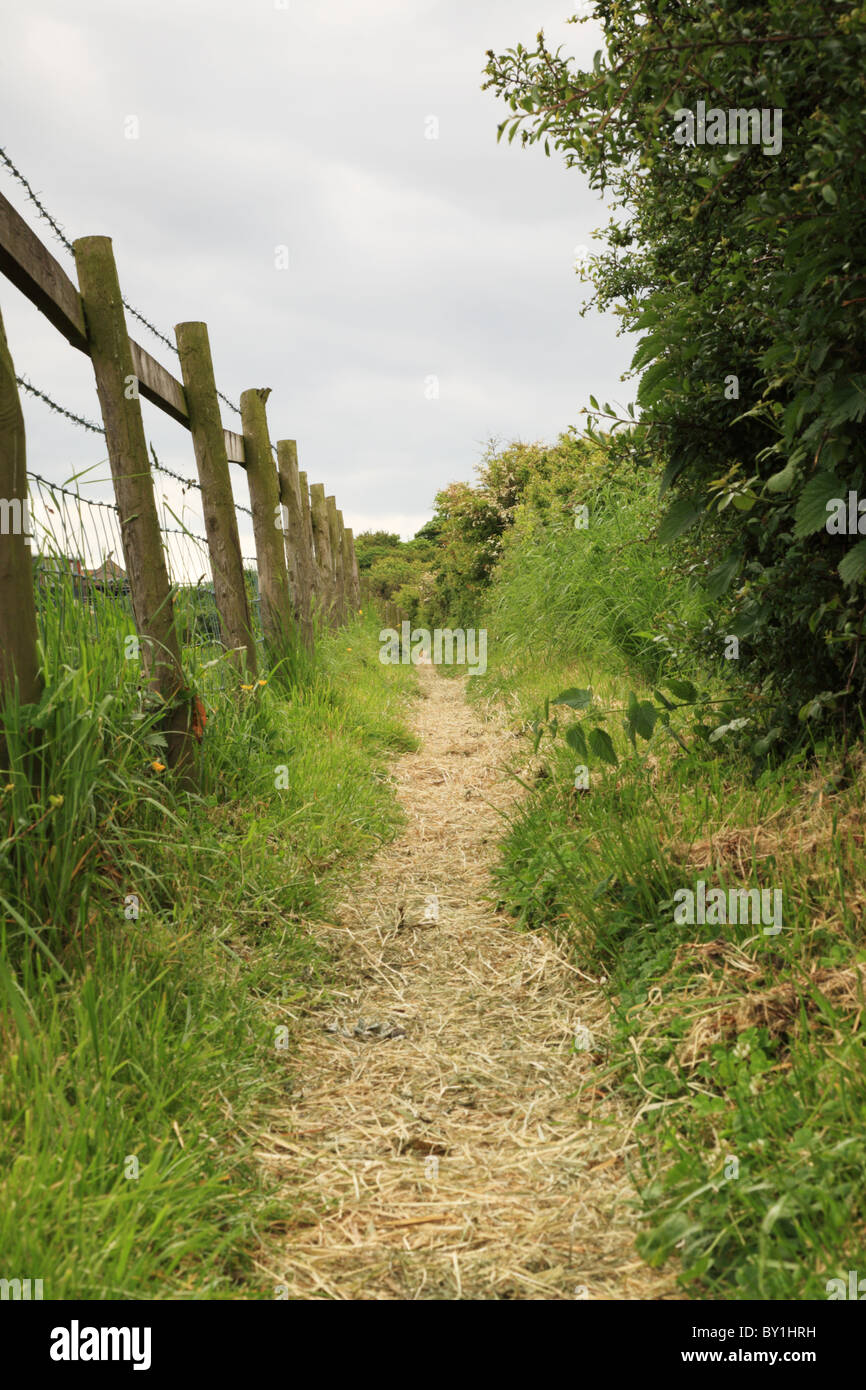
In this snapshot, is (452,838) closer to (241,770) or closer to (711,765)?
(241,770)

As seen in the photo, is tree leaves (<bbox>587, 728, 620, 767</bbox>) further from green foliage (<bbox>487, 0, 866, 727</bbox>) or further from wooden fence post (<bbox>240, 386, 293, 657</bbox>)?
wooden fence post (<bbox>240, 386, 293, 657</bbox>)

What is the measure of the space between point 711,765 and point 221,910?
185 cm

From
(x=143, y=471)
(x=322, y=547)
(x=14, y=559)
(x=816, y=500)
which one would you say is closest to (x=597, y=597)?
(x=143, y=471)

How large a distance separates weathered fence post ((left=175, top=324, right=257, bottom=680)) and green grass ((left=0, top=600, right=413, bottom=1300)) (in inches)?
40.0

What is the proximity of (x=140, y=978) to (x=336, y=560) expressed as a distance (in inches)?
504

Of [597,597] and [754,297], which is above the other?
[754,297]

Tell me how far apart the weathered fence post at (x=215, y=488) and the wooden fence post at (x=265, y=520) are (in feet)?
3.22

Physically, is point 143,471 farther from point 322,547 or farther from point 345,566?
point 345,566

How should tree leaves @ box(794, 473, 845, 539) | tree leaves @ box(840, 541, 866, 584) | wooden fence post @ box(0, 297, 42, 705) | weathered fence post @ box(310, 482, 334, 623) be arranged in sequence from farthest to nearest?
weathered fence post @ box(310, 482, 334, 623)
wooden fence post @ box(0, 297, 42, 705)
tree leaves @ box(794, 473, 845, 539)
tree leaves @ box(840, 541, 866, 584)

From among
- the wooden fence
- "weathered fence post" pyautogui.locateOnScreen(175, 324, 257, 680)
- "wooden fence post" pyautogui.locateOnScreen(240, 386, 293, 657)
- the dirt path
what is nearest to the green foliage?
the dirt path

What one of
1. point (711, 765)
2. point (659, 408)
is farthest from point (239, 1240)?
point (659, 408)

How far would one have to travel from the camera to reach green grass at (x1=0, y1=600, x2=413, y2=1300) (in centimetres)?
158

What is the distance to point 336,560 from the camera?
579 inches
